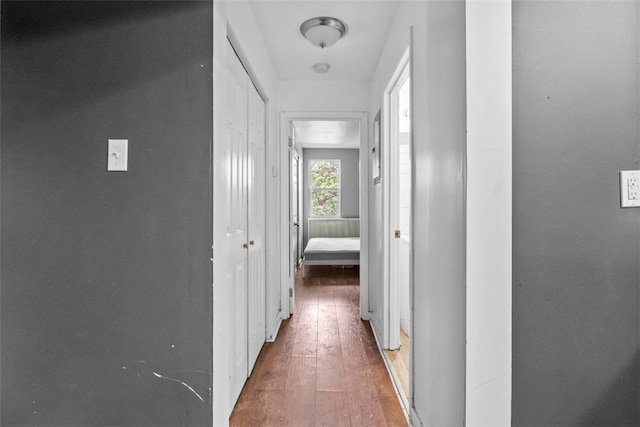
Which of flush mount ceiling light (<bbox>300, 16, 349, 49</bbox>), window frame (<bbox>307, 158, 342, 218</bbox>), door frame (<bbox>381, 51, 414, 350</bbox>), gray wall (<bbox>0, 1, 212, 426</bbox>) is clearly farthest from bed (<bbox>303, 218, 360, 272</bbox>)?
gray wall (<bbox>0, 1, 212, 426</bbox>)

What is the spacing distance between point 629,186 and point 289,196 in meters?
2.69

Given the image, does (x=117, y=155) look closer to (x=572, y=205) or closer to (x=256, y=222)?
(x=256, y=222)

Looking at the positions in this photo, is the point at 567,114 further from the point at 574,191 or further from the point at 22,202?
the point at 22,202

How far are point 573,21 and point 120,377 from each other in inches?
75.5

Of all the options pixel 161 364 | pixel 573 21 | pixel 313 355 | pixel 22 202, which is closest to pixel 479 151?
pixel 573 21

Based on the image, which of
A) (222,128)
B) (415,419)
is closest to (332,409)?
(415,419)

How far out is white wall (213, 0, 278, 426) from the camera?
52.7 inches

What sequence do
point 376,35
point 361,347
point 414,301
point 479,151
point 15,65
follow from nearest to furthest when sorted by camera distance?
point 479,151 → point 15,65 → point 414,301 → point 376,35 → point 361,347

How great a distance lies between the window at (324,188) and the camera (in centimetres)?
→ 747

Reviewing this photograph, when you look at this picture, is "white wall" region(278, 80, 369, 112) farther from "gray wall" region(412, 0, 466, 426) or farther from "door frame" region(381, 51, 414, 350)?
"gray wall" region(412, 0, 466, 426)

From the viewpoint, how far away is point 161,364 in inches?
51.0

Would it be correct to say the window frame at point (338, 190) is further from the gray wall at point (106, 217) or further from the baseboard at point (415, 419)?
the gray wall at point (106, 217)

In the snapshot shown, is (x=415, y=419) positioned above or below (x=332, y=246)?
below

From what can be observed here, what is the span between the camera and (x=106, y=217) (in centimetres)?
128
